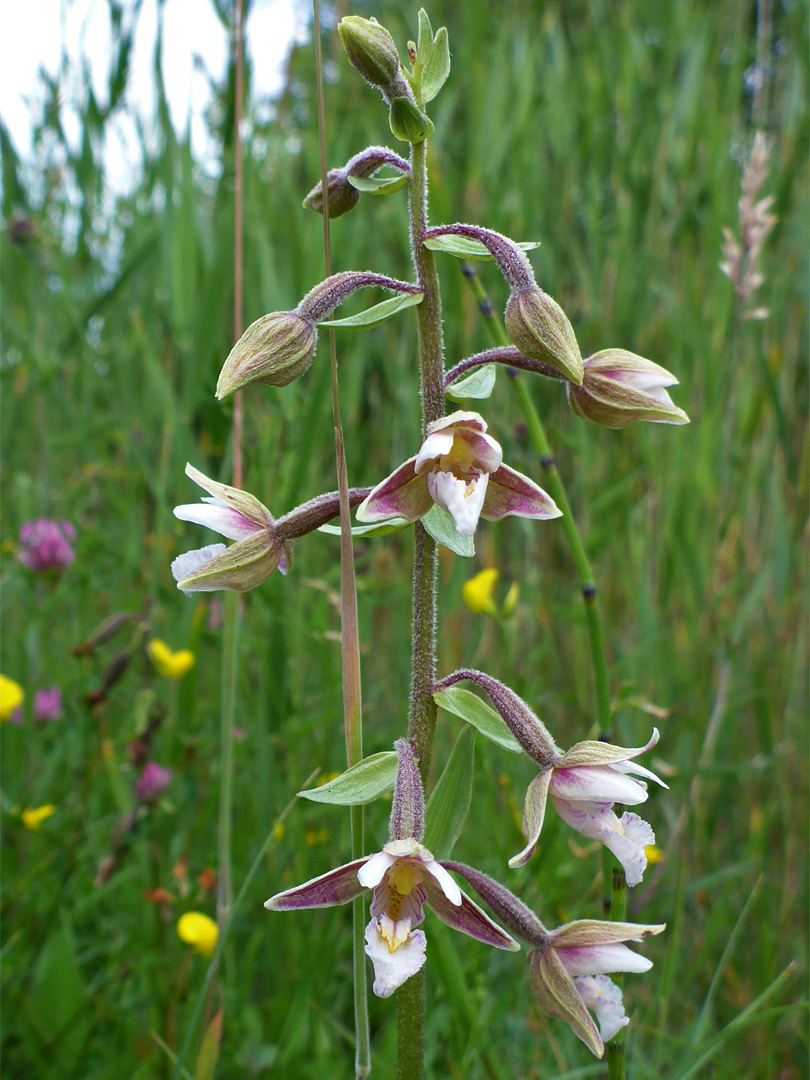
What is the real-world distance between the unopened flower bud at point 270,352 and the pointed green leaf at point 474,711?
0.42 metres

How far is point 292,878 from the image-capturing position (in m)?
1.73

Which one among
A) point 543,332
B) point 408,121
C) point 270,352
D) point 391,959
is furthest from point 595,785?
point 408,121

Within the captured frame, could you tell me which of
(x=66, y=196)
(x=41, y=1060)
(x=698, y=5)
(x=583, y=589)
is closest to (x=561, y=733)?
(x=583, y=589)

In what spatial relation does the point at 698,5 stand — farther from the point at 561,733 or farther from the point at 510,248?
the point at 510,248

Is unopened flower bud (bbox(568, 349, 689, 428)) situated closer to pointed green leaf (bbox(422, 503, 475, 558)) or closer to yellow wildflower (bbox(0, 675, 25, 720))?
pointed green leaf (bbox(422, 503, 475, 558))

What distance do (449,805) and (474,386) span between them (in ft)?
1.66

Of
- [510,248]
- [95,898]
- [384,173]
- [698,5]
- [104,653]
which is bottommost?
[95,898]

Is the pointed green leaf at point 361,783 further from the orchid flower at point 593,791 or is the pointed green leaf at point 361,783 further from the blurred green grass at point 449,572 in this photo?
the blurred green grass at point 449,572

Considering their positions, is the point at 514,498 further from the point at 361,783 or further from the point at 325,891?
the point at 325,891

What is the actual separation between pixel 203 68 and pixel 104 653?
1.40m

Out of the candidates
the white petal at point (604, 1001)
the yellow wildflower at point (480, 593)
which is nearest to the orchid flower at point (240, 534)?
the white petal at point (604, 1001)

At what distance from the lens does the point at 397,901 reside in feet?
3.10

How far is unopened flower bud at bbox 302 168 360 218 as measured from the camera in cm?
122

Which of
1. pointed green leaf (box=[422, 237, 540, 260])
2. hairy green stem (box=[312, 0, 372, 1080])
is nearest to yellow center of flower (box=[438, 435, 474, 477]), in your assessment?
hairy green stem (box=[312, 0, 372, 1080])
